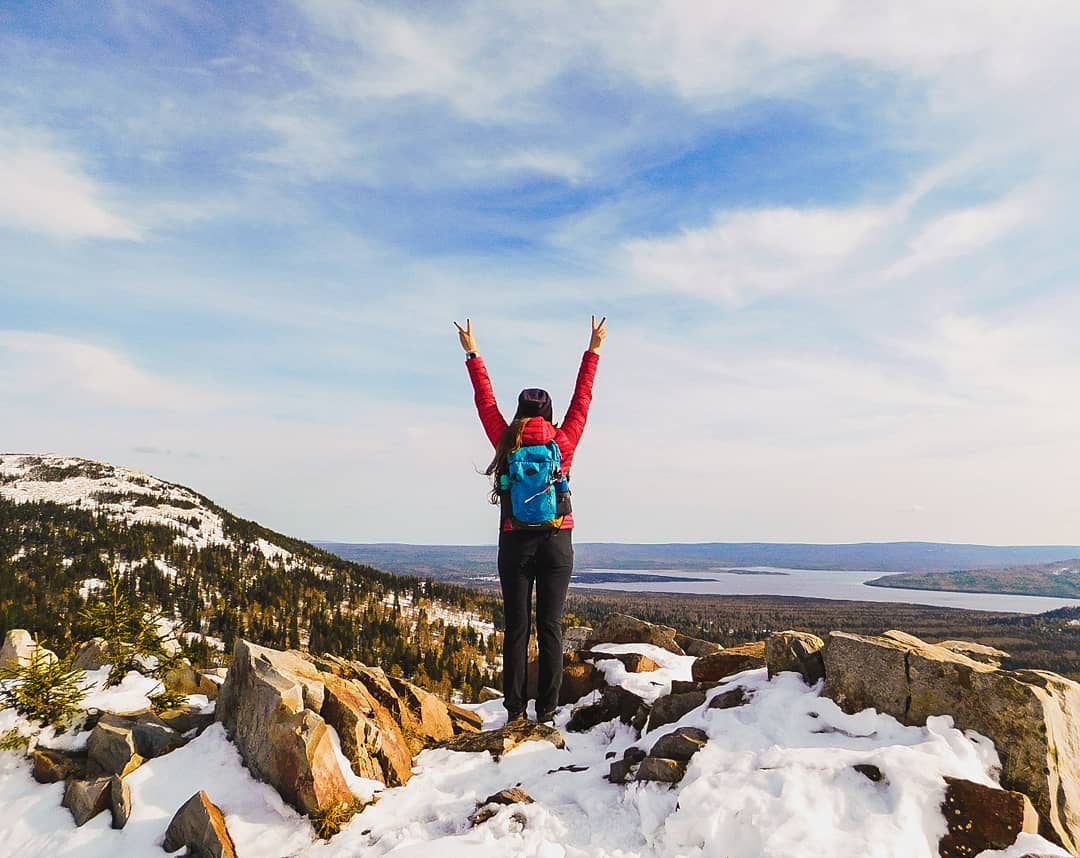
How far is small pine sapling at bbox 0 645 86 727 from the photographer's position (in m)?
8.00

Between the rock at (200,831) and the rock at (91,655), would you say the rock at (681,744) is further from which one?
the rock at (91,655)

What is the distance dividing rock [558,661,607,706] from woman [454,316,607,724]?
6.11 ft

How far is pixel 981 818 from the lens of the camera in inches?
189

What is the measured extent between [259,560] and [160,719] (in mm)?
60577

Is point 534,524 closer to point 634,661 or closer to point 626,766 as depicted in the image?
point 626,766

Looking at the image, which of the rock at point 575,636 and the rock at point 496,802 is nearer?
the rock at point 496,802

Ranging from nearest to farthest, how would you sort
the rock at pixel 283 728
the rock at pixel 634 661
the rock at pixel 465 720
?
the rock at pixel 283 728
the rock at pixel 465 720
the rock at pixel 634 661

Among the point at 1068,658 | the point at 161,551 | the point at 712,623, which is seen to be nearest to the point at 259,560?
the point at 161,551

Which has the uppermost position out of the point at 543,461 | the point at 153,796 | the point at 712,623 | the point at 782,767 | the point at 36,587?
the point at 543,461

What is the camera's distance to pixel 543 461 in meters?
7.82

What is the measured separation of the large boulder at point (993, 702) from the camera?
17.4ft

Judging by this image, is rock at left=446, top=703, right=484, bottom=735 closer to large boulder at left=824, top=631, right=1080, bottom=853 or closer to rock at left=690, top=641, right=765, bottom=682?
rock at left=690, top=641, right=765, bottom=682

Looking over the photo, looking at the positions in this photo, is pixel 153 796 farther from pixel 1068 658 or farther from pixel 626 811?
pixel 1068 658

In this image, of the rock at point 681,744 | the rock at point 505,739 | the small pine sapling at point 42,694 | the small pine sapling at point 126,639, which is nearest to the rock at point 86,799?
the small pine sapling at point 42,694
